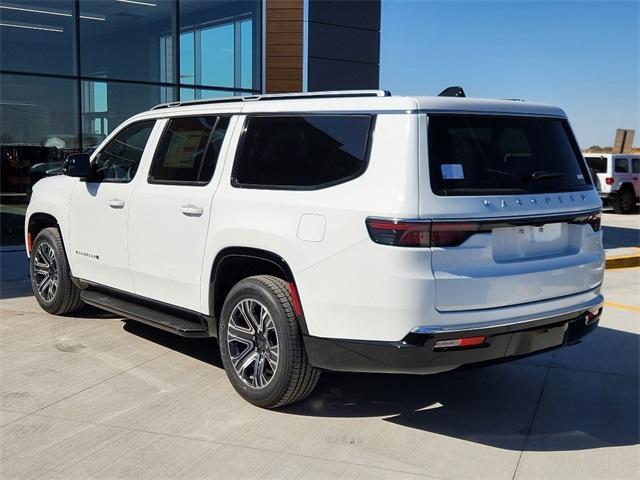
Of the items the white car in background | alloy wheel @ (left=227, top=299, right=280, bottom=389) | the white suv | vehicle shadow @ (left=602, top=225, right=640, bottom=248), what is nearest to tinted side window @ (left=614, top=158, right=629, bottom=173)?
the white car in background

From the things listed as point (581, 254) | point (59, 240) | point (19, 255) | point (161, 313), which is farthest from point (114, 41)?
point (581, 254)

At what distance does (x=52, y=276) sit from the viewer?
6613mm

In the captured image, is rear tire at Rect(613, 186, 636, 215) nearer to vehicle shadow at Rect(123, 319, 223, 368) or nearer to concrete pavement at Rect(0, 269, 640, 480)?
concrete pavement at Rect(0, 269, 640, 480)

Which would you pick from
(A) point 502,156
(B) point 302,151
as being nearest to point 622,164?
(A) point 502,156

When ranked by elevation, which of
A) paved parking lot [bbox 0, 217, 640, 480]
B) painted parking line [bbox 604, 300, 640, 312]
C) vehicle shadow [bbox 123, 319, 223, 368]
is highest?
paved parking lot [bbox 0, 217, 640, 480]

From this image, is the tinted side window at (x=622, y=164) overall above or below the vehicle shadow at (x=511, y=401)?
above

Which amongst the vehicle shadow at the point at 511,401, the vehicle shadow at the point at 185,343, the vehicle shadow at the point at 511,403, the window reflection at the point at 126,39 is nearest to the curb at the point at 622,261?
the vehicle shadow at the point at 511,401

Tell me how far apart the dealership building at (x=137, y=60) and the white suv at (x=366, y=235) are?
7413mm

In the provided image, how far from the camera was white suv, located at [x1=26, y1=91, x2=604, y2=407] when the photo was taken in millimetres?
3703

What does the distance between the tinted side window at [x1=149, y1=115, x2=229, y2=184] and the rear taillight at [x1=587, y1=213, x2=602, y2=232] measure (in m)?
2.42

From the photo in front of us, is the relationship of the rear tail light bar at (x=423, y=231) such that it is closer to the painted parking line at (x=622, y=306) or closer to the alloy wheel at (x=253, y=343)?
the alloy wheel at (x=253, y=343)

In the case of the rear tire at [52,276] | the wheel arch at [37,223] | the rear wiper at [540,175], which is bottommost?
the rear tire at [52,276]

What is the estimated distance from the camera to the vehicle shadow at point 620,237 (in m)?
12.9

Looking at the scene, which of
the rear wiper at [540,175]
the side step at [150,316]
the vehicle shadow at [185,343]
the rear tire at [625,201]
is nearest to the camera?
the rear wiper at [540,175]
